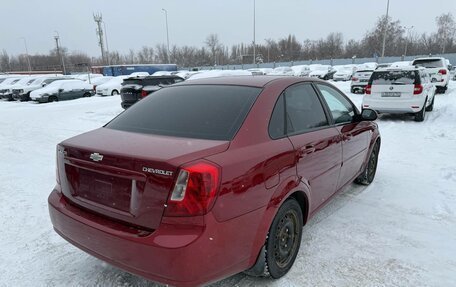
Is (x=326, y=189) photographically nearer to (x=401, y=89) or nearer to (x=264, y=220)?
(x=264, y=220)

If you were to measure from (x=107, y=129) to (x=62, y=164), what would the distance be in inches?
19.1

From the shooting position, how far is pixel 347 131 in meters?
3.90

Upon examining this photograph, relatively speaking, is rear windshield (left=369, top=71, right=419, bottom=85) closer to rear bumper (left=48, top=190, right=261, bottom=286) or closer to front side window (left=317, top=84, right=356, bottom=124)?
front side window (left=317, top=84, right=356, bottom=124)

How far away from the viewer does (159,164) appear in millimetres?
2092

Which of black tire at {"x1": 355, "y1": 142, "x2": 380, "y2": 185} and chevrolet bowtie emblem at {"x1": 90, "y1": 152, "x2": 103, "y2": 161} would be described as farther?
black tire at {"x1": 355, "y1": 142, "x2": 380, "y2": 185}

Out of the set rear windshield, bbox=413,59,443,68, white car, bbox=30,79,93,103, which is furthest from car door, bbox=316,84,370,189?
white car, bbox=30,79,93,103

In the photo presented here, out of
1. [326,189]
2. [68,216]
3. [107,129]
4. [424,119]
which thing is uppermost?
[107,129]

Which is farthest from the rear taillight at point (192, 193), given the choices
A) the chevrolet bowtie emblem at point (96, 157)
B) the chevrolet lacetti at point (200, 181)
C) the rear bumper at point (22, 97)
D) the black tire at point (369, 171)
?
the rear bumper at point (22, 97)

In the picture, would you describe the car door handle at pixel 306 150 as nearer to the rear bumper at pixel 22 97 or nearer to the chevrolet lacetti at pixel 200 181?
the chevrolet lacetti at pixel 200 181

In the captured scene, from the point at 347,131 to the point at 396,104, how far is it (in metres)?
7.38

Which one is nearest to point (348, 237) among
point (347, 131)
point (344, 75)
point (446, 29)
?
point (347, 131)

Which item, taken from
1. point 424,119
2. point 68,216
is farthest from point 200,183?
point 424,119

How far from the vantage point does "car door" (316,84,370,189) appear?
382 cm

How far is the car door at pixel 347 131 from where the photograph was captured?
3.82 m
